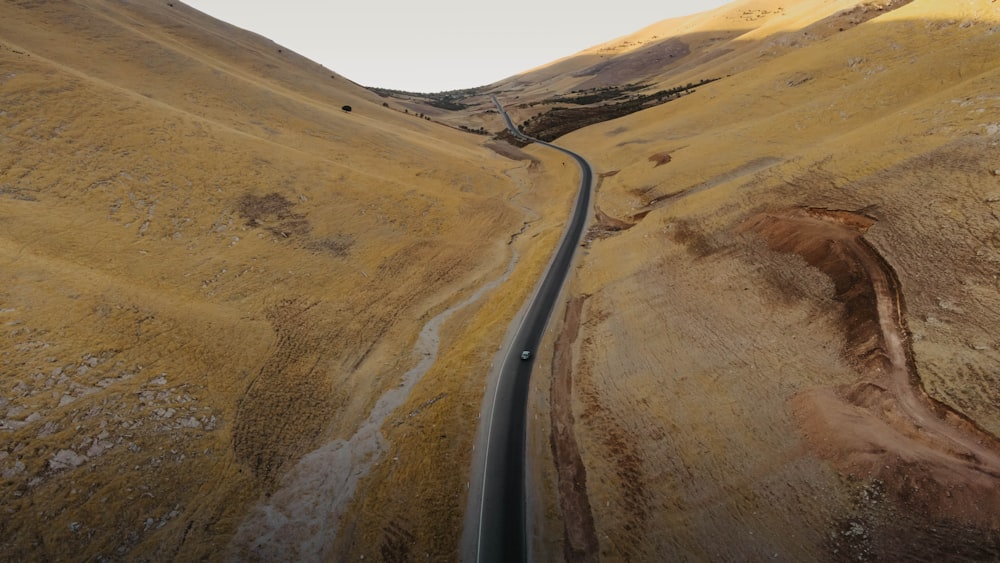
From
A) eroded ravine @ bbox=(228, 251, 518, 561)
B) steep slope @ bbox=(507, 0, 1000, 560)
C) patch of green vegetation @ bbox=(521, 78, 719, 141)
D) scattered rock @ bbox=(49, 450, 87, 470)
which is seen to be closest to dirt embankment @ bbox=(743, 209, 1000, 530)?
steep slope @ bbox=(507, 0, 1000, 560)

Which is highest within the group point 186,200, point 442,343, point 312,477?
point 186,200

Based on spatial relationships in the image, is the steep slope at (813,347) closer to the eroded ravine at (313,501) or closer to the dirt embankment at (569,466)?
the dirt embankment at (569,466)

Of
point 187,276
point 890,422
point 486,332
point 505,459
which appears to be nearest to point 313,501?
point 505,459

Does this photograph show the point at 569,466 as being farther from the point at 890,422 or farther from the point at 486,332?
the point at 890,422

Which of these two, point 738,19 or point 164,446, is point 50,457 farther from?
point 738,19

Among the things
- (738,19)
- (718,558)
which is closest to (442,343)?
(718,558)

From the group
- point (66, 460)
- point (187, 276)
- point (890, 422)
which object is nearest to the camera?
point (890, 422)

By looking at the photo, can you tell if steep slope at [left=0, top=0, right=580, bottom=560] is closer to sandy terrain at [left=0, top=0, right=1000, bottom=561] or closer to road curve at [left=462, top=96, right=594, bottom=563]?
sandy terrain at [left=0, top=0, right=1000, bottom=561]
